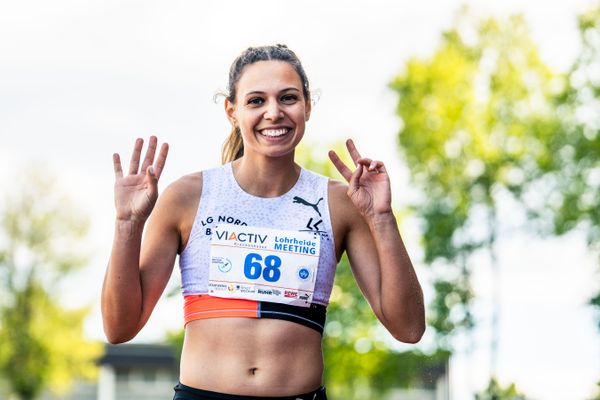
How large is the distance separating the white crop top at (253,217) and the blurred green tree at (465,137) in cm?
2185

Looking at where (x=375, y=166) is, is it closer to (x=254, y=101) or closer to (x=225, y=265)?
(x=254, y=101)

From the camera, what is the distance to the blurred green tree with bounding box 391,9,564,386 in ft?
84.2

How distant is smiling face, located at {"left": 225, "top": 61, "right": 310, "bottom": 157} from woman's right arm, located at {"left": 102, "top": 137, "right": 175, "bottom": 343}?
0.30 meters

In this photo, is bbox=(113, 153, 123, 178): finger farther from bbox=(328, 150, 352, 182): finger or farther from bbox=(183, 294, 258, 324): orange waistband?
bbox=(328, 150, 352, 182): finger

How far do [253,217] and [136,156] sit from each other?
1.47 feet

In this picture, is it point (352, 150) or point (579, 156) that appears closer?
point (352, 150)

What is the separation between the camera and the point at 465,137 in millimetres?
26000

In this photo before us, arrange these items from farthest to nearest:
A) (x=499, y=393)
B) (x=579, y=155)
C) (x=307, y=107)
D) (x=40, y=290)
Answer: (x=40, y=290) → (x=579, y=155) → (x=499, y=393) → (x=307, y=107)

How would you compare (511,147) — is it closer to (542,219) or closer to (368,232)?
(542,219)

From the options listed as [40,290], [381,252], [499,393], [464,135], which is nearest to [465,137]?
[464,135]

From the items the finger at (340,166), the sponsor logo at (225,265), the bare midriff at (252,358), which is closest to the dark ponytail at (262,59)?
the finger at (340,166)

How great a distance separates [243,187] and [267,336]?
57 cm

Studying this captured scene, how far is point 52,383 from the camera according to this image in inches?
1578

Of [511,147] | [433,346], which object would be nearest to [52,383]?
[433,346]
